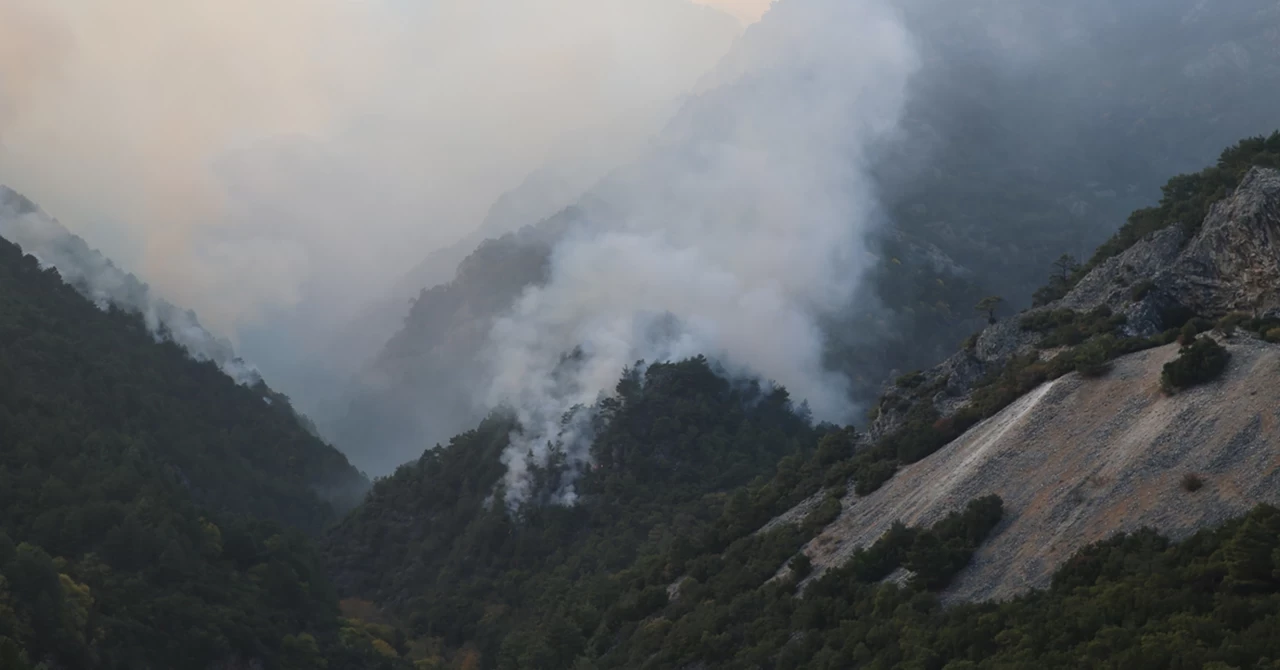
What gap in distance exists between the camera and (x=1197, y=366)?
143 feet

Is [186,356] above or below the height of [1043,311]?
above

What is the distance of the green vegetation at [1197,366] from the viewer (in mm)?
43500

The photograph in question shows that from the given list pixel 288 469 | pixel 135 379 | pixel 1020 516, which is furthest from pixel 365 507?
pixel 1020 516

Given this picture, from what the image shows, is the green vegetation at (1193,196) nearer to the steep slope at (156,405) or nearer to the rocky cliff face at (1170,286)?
the rocky cliff face at (1170,286)

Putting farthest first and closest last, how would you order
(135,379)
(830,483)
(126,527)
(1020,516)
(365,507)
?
(365,507) < (135,379) < (126,527) < (830,483) < (1020,516)

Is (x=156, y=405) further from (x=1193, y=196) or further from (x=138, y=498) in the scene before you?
(x=1193, y=196)

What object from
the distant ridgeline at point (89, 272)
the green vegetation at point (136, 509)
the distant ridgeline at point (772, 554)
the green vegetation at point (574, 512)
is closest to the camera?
the distant ridgeline at point (772, 554)

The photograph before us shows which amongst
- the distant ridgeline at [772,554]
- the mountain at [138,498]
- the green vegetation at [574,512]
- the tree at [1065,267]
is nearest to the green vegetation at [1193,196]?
the distant ridgeline at [772,554]

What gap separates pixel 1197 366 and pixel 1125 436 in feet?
13.0

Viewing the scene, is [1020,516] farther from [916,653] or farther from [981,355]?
[981,355]

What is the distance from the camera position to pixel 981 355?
69.9 m

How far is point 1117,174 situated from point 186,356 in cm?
15244

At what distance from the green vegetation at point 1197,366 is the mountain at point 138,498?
44783 millimetres

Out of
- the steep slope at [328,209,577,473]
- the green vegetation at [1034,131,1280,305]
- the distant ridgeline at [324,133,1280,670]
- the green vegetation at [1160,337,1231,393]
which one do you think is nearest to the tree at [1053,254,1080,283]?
the green vegetation at [1034,131,1280,305]
